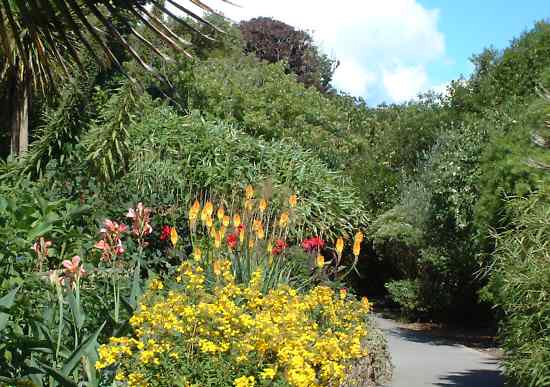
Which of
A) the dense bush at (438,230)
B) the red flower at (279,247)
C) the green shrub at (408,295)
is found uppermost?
the dense bush at (438,230)

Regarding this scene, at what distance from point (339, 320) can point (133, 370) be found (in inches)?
87.1

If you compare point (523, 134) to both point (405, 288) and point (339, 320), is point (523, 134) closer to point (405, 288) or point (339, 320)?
point (339, 320)

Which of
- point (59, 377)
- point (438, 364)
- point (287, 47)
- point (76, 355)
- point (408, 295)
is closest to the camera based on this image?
point (59, 377)

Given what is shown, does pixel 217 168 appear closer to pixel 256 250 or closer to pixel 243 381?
pixel 256 250

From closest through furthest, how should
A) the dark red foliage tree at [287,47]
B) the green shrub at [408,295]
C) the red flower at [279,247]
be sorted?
the red flower at [279,247], the green shrub at [408,295], the dark red foliage tree at [287,47]

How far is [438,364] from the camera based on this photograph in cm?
1255

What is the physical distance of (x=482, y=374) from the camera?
1205cm

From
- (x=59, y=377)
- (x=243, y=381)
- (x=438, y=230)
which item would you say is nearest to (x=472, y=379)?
(x=438, y=230)

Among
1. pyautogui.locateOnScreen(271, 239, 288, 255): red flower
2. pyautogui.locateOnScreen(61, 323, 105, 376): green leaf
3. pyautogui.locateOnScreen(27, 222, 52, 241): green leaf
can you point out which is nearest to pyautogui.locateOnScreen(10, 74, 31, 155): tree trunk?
pyautogui.locateOnScreen(271, 239, 288, 255): red flower

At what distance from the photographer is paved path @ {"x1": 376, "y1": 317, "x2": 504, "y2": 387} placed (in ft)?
35.8

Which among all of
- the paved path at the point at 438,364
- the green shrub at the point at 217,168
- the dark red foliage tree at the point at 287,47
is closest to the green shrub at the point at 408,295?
the paved path at the point at 438,364

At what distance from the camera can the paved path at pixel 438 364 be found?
10922mm

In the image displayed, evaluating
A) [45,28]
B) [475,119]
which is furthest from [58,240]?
[475,119]

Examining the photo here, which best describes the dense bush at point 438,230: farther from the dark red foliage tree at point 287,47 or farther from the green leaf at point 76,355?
the dark red foliage tree at point 287,47
